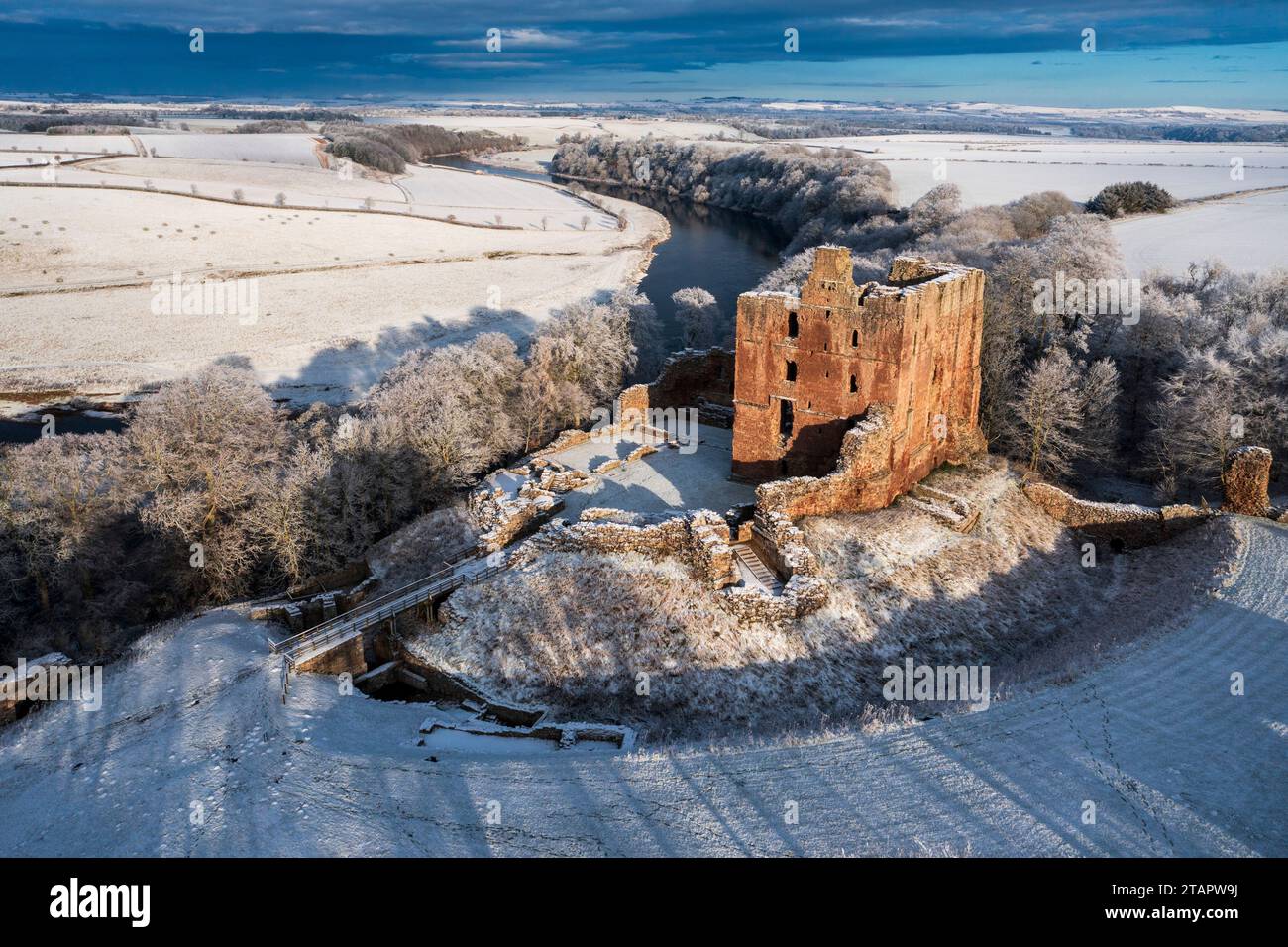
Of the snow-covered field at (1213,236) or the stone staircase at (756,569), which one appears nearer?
the stone staircase at (756,569)

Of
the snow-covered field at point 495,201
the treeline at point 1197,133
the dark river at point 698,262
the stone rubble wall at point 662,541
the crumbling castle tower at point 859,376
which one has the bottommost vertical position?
the stone rubble wall at point 662,541

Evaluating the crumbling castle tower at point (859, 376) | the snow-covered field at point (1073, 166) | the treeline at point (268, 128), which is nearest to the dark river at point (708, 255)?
the snow-covered field at point (1073, 166)

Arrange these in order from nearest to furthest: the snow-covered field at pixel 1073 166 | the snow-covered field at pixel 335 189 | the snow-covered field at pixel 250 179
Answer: the snow-covered field at pixel 1073 166
the snow-covered field at pixel 335 189
the snow-covered field at pixel 250 179

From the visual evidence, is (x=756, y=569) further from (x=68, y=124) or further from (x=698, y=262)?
(x=68, y=124)

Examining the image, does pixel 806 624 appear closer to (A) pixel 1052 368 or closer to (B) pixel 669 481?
(B) pixel 669 481

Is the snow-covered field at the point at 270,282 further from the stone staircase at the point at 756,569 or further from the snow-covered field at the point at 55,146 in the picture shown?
the stone staircase at the point at 756,569

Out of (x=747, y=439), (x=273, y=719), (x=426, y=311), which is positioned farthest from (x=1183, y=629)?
(x=426, y=311)

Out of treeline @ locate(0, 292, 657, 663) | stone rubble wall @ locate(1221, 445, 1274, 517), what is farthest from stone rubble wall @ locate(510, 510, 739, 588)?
stone rubble wall @ locate(1221, 445, 1274, 517)
